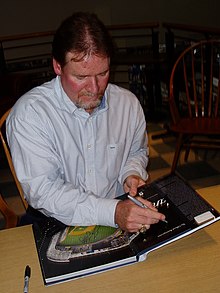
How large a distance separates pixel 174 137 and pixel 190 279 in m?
2.74

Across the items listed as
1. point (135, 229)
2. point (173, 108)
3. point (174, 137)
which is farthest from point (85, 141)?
point (174, 137)

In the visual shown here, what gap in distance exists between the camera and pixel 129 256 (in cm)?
97

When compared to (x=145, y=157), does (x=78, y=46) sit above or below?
above

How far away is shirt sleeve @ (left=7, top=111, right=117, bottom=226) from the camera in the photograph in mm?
1137

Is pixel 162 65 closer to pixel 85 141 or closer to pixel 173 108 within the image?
pixel 173 108

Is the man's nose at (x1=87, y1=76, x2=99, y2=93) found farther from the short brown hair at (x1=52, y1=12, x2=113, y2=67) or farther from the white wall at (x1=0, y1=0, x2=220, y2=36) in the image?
the white wall at (x1=0, y1=0, x2=220, y2=36)

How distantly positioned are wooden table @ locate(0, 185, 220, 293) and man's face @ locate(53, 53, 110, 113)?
477 millimetres

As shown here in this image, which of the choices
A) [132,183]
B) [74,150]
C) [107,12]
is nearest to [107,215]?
[132,183]

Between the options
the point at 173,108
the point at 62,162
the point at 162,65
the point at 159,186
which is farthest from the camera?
the point at 162,65

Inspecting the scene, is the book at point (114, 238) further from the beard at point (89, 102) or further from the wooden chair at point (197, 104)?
the wooden chair at point (197, 104)

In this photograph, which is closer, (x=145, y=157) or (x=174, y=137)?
(x=145, y=157)

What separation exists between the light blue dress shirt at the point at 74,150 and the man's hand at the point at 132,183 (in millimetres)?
48

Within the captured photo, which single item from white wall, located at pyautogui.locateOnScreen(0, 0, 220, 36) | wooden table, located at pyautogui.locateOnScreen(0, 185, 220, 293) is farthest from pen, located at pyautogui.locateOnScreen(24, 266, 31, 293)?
white wall, located at pyautogui.locateOnScreen(0, 0, 220, 36)

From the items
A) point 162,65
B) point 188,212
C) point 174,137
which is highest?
point 188,212
